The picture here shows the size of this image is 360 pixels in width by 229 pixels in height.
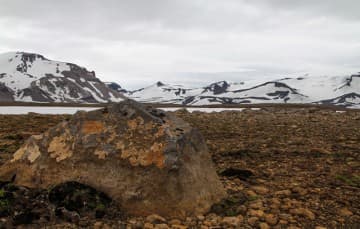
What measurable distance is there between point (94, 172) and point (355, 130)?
11314mm

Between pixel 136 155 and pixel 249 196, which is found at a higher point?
pixel 136 155

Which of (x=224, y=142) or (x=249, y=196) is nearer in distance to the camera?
(x=249, y=196)

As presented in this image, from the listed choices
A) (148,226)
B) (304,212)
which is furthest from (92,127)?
(304,212)

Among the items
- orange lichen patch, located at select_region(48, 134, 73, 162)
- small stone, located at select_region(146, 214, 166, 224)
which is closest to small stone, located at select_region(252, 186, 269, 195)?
small stone, located at select_region(146, 214, 166, 224)

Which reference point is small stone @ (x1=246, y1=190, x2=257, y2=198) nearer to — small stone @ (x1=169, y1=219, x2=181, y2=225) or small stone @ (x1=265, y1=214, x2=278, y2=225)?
small stone @ (x1=265, y1=214, x2=278, y2=225)

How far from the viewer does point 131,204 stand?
18.8 feet

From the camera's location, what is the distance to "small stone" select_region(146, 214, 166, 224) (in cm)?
541

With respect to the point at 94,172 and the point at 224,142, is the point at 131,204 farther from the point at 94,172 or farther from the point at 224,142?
the point at 224,142

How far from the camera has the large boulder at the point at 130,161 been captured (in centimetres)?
579

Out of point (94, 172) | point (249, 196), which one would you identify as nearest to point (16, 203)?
point (94, 172)

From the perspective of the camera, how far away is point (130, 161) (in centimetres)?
611

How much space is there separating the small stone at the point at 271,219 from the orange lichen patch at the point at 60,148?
342cm

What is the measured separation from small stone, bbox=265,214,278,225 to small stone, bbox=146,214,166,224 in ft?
5.06

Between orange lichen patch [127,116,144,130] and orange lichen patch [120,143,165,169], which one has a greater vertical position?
orange lichen patch [127,116,144,130]
